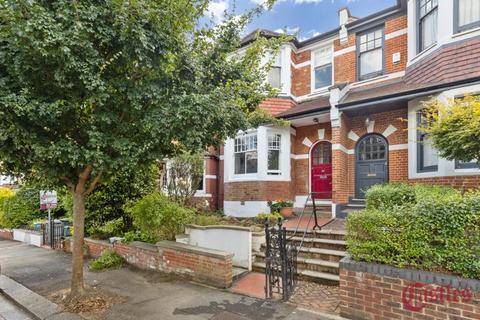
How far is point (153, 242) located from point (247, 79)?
4.64 meters

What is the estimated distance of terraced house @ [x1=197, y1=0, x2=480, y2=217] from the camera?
24.1ft

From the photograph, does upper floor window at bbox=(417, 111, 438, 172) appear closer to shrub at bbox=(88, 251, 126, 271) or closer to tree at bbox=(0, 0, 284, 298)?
tree at bbox=(0, 0, 284, 298)

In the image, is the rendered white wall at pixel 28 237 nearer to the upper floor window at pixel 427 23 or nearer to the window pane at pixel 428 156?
the window pane at pixel 428 156

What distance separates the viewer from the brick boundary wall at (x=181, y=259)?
206 inches

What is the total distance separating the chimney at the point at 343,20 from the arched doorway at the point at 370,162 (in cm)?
407

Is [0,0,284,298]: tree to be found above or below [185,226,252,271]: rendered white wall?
above

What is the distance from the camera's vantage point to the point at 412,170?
27.0 feet

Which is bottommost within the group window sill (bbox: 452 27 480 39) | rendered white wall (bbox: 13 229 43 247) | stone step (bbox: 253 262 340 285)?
rendered white wall (bbox: 13 229 43 247)

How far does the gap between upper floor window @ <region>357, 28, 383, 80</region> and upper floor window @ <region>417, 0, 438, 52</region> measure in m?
1.48

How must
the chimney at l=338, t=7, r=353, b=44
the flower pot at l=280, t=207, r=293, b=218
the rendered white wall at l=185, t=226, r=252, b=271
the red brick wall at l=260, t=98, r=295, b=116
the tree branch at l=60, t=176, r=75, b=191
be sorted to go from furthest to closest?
the red brick wall at l=260, t=98, r=295, b=116
the chimney at l=338, t=7, r=353, b=44
the flower pot at l=280, t=207, r=293, b=218
the rendered white wall at l=185, t=226, r=252, b=271
the tree branch at l=60, t=176, r=75, b=191

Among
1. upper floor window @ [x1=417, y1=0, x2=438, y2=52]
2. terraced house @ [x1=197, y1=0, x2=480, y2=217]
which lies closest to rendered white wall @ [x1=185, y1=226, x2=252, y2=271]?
terraced house @ [x1=197, y1=0, x2=480, y2=217]

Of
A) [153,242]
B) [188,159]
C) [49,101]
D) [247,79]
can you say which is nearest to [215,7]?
[247,79]

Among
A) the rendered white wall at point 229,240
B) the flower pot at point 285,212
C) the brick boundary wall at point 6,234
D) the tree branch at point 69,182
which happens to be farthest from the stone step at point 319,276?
the brick boundary wall at point 6,234

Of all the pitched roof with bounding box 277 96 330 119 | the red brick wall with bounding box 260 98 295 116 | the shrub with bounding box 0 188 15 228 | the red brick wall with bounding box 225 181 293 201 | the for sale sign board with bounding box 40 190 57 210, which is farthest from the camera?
the shrub with bounding box 0 188 15 228
